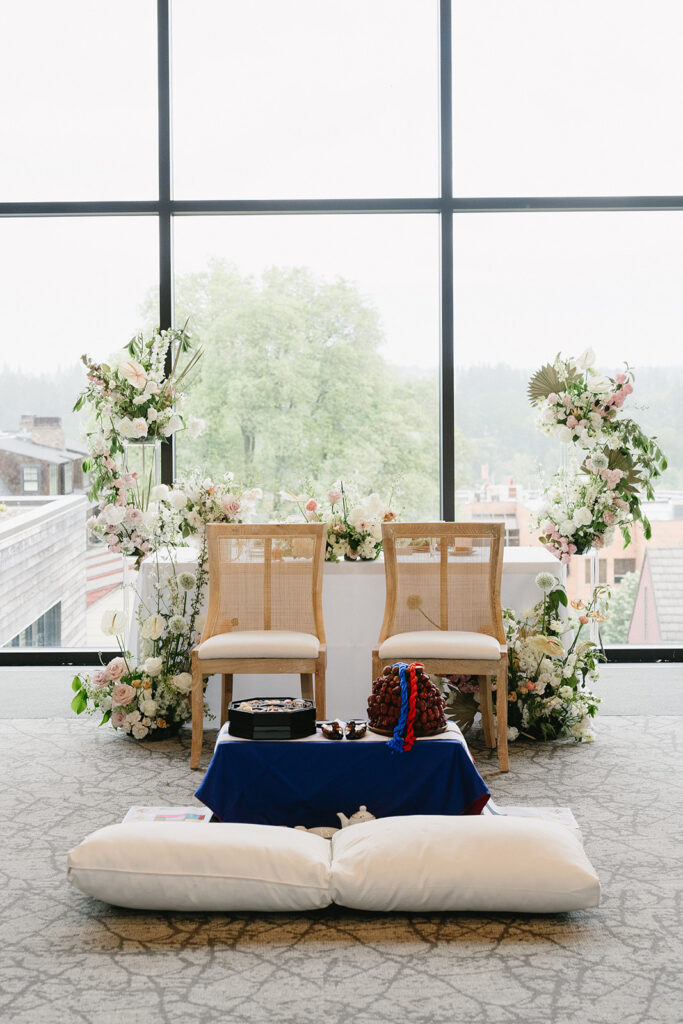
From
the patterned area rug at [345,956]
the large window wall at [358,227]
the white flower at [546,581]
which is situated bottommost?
the patterned area rug at [345,956]

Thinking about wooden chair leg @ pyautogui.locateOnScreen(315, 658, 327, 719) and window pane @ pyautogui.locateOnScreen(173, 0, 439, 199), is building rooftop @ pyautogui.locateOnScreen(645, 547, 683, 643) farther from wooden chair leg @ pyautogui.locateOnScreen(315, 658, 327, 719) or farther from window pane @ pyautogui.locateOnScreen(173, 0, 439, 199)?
wooden chair leg @ pyautogui.locateOnScreen(315, 658, 327, 719)

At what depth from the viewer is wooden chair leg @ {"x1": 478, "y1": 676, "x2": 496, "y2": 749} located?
15.7ft

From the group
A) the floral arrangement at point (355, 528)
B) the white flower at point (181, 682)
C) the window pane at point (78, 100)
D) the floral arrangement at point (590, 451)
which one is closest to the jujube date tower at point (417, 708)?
the white flower at point (181, 682)

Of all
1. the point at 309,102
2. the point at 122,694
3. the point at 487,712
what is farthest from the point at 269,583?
the point at 309,102

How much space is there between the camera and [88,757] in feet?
15.4

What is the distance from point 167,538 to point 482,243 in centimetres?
281

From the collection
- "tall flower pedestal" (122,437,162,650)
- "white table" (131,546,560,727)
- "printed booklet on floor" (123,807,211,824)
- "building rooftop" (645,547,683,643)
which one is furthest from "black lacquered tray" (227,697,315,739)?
"building rooftop" (645,547,683,643)

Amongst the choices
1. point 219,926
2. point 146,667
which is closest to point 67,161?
point 146,667

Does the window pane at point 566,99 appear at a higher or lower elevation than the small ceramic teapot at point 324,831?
higher

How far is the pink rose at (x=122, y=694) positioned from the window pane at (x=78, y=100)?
3.19m

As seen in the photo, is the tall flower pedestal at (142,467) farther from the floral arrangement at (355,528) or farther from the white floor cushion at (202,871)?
the white floor cushion at (202,871)

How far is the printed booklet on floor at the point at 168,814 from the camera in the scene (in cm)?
369

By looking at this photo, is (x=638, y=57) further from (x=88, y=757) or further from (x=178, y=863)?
(x=178, y=863)

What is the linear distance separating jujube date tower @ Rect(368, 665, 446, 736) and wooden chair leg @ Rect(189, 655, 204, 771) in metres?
1.11
